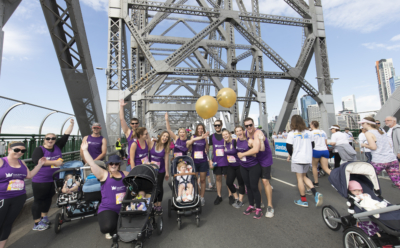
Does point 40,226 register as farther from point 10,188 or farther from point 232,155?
point 232,155

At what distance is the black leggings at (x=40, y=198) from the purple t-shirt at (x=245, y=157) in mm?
3788

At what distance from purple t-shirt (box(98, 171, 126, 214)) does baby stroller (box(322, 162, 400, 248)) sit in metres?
3.22

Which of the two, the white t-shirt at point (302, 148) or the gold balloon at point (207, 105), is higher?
the gold balloon at point (207, 105)

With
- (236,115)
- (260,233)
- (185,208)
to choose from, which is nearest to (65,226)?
(185,208)

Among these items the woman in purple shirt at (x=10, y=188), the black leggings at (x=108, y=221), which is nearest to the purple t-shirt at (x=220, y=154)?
the black leggings at (x=108, y=221)

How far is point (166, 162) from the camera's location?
14.3 ft

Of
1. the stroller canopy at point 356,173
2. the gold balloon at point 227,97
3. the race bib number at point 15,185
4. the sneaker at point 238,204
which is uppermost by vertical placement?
the gold balloon at point 227,97

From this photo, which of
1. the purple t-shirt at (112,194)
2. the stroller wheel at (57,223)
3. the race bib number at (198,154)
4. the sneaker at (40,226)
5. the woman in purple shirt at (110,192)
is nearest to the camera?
the woman in purple shirt at (110,192)

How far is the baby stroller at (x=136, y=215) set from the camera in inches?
99.9

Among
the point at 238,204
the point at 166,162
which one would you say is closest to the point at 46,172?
the point at 166,162

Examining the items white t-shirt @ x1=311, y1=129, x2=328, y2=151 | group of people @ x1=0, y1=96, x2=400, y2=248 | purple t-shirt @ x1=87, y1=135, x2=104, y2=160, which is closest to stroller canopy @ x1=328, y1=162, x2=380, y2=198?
group of people @ x1=0, y1=96, x2=400, y2=248

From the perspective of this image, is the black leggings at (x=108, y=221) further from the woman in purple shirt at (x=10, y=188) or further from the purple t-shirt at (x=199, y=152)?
the purple t-shirt at (x=199, y=152)

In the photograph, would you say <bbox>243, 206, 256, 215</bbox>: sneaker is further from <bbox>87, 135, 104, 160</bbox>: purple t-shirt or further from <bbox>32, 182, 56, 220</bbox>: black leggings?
<bbox>32, 182, 56, 220</bbox>: black leggings

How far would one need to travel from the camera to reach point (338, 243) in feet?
8.72
